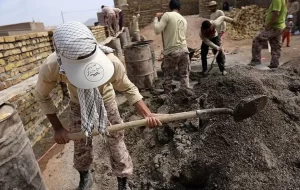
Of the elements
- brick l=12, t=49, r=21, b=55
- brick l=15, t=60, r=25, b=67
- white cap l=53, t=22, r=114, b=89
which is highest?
white cap l=53, t=22, r=114, b=89

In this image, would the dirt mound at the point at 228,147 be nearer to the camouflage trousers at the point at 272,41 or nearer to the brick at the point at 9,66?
the brick at the point at 9,66

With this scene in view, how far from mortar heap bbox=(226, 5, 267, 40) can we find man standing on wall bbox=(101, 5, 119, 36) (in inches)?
207

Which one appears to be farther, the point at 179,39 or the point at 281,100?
the point at 179,39

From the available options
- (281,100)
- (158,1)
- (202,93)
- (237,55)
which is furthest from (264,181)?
(158,1)

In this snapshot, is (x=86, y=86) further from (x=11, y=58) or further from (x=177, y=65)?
(x=177, y=65)

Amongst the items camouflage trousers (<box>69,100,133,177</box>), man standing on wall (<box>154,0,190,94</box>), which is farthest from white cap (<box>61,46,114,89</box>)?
man standing on wall (<box>154,0,190,94</box>)

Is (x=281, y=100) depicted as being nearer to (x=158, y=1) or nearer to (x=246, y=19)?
(x=246, y=19)

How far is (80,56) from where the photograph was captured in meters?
1.65

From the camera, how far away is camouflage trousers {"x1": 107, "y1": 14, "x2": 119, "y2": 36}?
9.72 meters

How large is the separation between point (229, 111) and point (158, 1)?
45.1 feet

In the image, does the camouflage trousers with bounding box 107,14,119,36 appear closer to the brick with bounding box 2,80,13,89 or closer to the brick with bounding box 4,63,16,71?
the brick with bounding box 4,63,16,71

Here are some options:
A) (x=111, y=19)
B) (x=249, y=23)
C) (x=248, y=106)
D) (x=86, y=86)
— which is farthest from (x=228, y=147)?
(x=249, y=23)

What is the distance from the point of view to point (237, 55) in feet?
27.8

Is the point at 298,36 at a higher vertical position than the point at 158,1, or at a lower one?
lower
